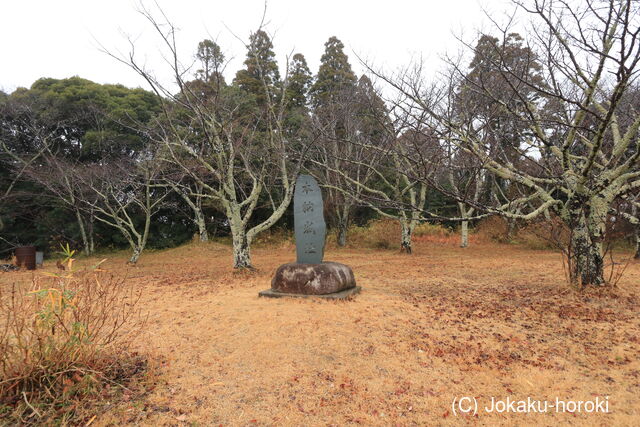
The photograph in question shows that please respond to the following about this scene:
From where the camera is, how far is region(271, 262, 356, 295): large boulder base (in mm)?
6312

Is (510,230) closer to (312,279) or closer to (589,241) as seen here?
(589,241)

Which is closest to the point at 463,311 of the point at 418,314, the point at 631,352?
the point at 418,314

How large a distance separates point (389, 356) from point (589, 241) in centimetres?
482

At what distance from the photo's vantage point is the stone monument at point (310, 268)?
6328mm

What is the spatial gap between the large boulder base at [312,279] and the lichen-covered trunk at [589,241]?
4118mm

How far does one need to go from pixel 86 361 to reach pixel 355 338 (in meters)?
2.79

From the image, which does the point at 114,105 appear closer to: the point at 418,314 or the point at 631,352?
the point at 418,314

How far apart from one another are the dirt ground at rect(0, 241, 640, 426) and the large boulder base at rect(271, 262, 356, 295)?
41 centimetres

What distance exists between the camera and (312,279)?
251 inches

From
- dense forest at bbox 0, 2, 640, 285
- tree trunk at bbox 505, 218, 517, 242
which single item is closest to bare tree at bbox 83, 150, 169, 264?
dense forest at bbox 0, 2, 640, 285

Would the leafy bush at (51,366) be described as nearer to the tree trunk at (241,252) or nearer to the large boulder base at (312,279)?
the large boulder base at (312,279)

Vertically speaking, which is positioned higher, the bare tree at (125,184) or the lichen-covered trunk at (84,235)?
the bare tree at (125,184)

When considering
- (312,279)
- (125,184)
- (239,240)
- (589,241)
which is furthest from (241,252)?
(125,184)

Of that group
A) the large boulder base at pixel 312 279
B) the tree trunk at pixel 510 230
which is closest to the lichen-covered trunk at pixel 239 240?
the large boulder base at pixel 312 279
